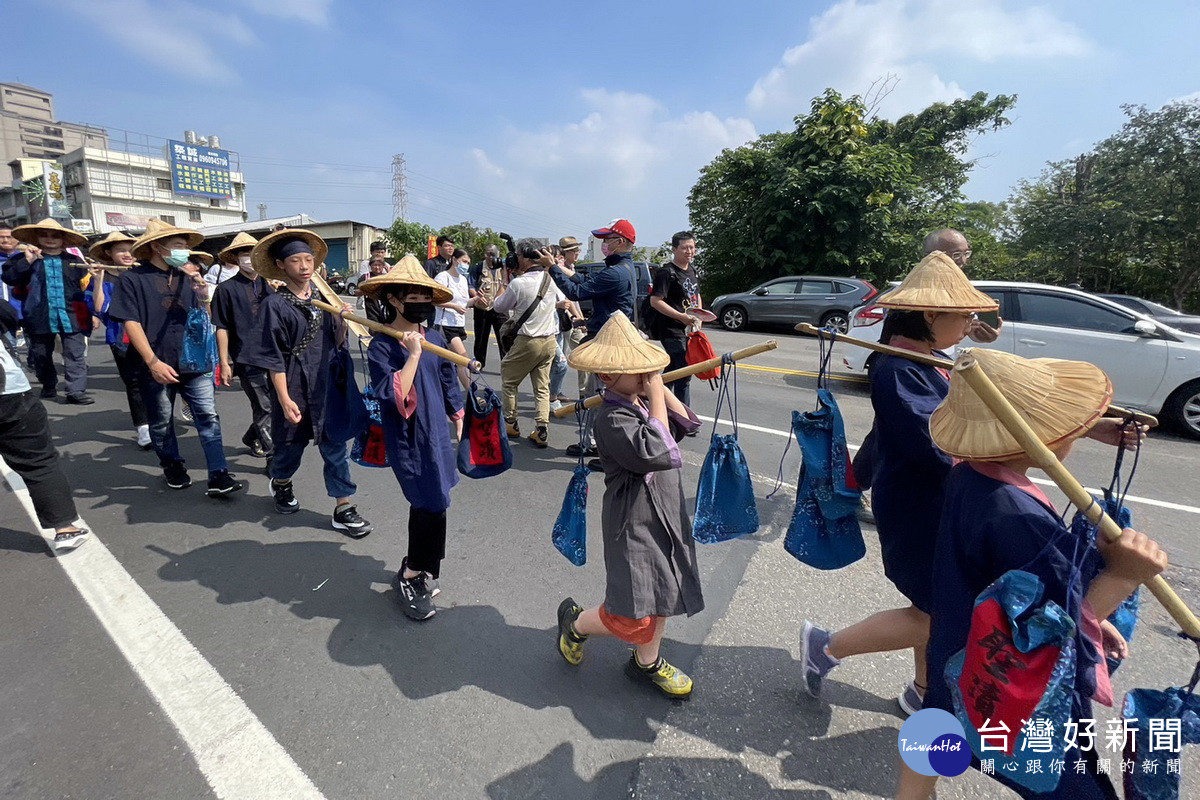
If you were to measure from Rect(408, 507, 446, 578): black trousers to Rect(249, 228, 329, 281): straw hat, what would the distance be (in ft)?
5.90

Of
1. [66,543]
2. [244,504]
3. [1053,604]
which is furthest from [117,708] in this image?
[1053,604]

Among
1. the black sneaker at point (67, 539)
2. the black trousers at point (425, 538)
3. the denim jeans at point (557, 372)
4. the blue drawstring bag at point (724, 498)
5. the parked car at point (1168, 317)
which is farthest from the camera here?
the parked car at point (1168, 317)

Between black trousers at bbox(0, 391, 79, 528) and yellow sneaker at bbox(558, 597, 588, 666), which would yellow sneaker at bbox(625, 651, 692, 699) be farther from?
black trousers at bbox(0, 391, 79, 528)

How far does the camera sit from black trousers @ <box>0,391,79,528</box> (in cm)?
315

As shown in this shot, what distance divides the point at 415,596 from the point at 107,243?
4.26 metres

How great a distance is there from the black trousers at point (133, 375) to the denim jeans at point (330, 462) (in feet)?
4.09

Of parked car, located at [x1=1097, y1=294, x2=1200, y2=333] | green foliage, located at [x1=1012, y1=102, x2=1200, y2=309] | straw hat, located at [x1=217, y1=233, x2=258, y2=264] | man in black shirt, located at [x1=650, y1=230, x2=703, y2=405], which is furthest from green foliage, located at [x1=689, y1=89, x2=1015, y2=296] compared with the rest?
straw hat, located at [x1=217, y1=233, x2=258, y2=264]

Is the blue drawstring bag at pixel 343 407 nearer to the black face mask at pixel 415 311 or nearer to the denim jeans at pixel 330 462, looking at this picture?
the denim jeans at pixel 330 462

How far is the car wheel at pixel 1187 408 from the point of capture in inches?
239

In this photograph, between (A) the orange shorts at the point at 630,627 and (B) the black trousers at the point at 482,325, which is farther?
(B) the black trousers at the point at 482,325

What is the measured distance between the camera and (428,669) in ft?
8.32

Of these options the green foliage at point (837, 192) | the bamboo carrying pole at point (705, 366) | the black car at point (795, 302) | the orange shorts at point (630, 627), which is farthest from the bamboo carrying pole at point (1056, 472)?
the green foliage at point (837, 192)

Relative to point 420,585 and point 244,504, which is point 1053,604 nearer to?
point 420,585

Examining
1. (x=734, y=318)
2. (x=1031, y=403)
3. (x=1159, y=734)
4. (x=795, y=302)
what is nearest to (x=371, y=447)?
(x=1031, y=403)
